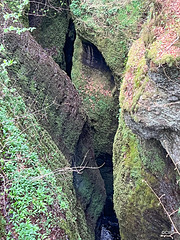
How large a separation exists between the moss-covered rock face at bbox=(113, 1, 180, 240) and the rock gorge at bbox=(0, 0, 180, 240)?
2cm

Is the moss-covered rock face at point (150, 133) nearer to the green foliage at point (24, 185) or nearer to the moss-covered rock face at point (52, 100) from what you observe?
the moss-covered rock face at point (52, 100)

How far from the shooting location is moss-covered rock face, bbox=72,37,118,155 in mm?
10078

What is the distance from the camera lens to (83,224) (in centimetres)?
594

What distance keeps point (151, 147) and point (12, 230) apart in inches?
136

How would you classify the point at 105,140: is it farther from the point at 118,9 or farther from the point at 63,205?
the point at 63,205

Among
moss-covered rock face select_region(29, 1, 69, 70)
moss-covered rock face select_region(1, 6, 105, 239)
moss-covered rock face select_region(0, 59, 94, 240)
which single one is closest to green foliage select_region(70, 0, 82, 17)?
moss-covered rock face select_region(29, 1, 69, 70)

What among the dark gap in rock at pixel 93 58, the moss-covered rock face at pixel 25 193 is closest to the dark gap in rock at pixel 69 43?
the dark gap in rock at pixel 93 58

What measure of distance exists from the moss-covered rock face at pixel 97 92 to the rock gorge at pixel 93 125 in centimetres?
4

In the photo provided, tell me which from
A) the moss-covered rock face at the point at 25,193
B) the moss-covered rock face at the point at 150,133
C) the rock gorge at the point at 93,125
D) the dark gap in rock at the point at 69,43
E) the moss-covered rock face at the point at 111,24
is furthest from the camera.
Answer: the dark gap in rock at the point at 69,43

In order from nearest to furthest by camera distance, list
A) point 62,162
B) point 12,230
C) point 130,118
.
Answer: point 12,230 < point 130,118 < point 62,162

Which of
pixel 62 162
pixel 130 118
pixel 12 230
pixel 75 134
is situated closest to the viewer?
pixel 12 230

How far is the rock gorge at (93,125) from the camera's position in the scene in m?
3.71

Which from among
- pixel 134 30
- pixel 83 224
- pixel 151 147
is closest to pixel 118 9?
pixel 134 30

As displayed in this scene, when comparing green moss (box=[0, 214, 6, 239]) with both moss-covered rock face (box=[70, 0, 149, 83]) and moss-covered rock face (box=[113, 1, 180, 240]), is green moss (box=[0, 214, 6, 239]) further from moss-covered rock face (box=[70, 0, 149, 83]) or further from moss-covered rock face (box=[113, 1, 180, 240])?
moss-covered rock face (box=[70, 0, 149, 83])
